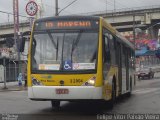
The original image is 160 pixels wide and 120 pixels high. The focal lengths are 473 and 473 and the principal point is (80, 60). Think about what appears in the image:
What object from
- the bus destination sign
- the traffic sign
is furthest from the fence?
the bus destination sign

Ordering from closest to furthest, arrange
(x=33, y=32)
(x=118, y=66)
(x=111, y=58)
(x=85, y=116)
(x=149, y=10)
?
1. (x=85, y=116)
2. (x=33, y=32)
3. (x=111, y=58)
4. (x=118, y=66)
5. (x=149, y=10)

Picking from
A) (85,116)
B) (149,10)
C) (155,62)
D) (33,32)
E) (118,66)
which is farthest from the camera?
(155,62)

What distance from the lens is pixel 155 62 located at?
105 metres

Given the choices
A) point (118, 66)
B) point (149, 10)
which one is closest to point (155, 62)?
point (149, 10)

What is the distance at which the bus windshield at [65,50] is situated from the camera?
555 inches

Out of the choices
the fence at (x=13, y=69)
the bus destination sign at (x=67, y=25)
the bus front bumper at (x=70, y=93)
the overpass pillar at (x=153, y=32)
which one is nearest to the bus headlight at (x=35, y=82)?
the bus front bumper at (x=70, y=93)

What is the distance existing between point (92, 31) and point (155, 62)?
9219cm

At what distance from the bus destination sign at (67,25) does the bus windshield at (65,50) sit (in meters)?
0.16

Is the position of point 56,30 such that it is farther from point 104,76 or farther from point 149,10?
point 149,10

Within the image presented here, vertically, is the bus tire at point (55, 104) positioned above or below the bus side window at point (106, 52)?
below

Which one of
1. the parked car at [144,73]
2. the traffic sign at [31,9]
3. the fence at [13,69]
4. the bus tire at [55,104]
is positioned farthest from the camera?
the parked car at [144,73]

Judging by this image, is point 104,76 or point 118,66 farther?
point 118,66

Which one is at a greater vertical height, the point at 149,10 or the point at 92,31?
the point at 149,10

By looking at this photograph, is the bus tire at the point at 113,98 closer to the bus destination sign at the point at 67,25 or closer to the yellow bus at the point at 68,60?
the yellow bus at the point at 68,60
